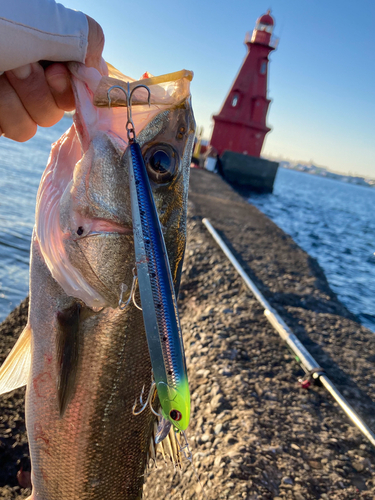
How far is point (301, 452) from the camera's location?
3064mm

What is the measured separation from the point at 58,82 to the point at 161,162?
0.65 meters

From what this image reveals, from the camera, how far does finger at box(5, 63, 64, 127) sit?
185cm

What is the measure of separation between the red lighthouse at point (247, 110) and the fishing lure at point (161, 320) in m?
32.3

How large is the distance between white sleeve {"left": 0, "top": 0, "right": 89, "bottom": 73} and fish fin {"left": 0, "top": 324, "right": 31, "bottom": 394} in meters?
1.30

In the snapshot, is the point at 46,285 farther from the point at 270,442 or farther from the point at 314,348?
the point at 314,348

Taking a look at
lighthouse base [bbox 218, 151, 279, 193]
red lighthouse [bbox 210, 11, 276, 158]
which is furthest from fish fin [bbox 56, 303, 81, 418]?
red lighthouse [bbox 210, 11, 276, 158]

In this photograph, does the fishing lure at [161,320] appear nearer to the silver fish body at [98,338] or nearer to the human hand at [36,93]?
the silver fish body at [98,338]

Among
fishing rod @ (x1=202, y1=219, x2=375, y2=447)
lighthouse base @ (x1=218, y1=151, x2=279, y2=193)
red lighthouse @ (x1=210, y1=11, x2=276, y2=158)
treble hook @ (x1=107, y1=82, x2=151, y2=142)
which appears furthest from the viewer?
red lighthouse @ (x1=210, y1=11, x2=276, y2=158)

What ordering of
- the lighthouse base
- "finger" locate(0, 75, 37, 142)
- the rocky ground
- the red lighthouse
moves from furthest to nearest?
the red lighthouse → the lighthouse base → the rocky ground → "finger" locate(0, 75, 37, 142)

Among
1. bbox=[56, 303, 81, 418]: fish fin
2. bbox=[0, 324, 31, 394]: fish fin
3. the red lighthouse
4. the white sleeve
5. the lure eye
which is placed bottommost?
bbox=[0, 324, 31, 394]: fish fin

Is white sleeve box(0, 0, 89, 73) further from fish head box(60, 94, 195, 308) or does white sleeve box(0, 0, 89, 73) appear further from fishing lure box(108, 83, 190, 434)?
fishing lure box(108, 83, 190, 434)

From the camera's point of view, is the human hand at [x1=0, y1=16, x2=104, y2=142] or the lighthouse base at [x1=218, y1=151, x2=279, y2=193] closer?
the human hand at [x1=0, y1=16, x2=104, y2=142]

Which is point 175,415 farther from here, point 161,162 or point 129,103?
point 129,103

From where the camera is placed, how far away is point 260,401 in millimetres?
3578
